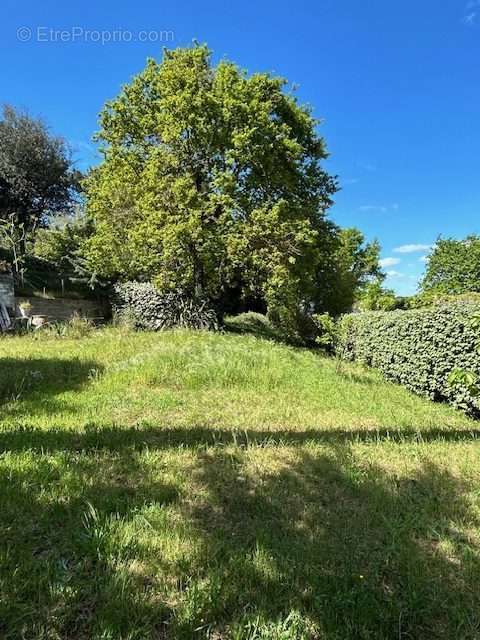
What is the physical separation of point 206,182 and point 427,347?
26.6 feet

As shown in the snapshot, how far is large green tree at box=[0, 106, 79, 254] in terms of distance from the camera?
58.6 feet

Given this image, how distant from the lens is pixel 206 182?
12.0m

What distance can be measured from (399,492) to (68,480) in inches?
92.3

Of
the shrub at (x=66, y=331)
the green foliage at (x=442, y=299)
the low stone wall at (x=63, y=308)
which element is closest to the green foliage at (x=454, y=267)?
the green foliage at (x=442, y=299)

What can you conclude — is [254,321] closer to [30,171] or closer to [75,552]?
[30,171]

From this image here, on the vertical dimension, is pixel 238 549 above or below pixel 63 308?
below

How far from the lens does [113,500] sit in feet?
8.04

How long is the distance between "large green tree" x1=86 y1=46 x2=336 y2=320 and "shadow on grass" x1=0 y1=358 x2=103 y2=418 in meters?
5.26

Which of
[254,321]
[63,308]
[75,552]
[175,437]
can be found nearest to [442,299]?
[254,321]

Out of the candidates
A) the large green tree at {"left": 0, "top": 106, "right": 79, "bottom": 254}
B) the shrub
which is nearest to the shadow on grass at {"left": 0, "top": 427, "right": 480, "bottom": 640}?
the shrub

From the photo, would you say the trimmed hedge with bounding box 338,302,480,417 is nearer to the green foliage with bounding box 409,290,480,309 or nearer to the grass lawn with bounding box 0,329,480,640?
the grass lawn with bounding box 0,329,480,640

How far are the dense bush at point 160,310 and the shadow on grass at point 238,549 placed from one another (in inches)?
365

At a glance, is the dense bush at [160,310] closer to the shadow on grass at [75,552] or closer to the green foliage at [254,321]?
the green foliage at [254,321]

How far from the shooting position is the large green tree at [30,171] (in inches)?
704
